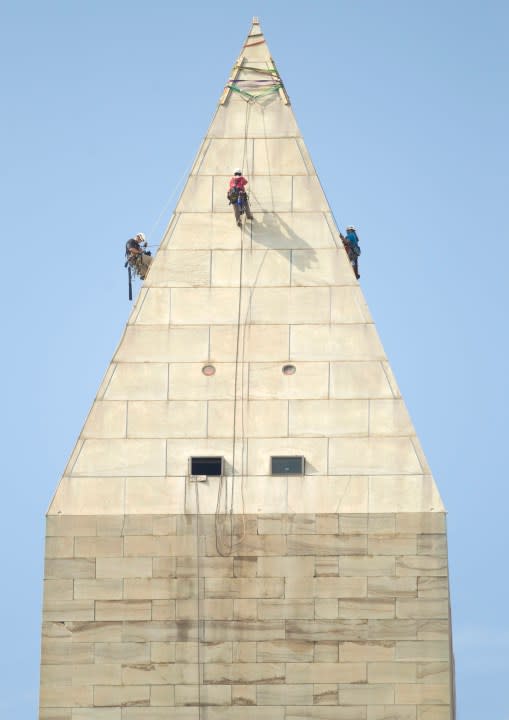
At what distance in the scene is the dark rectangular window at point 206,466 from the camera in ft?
273

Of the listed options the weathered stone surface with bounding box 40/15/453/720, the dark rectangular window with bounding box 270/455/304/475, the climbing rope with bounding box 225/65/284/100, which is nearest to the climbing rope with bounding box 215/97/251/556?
the weathered stone surface with bounding box 40/15/453/720

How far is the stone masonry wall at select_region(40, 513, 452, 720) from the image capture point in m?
81.5

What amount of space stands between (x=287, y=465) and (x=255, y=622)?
445 centimetres

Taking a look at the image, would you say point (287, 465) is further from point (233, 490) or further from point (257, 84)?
point (257, 84)

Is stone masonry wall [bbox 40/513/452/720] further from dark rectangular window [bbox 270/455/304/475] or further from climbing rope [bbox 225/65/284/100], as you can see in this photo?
climbing rope [bbox 225/65/284/100]

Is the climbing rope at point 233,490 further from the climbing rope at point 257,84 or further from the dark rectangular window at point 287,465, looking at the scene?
the climbing rope at point 257,84

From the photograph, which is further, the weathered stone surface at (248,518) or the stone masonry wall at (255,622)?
the weathered stone surface at (248,518)

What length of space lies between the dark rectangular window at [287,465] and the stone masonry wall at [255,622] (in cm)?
132

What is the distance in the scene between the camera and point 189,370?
276ft

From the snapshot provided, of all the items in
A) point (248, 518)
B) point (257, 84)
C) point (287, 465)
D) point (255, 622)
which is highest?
point (257, 84)

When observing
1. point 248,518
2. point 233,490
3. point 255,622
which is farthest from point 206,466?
point 255,622

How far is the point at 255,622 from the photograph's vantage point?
269 feet

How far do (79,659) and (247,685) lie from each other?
4562 mm

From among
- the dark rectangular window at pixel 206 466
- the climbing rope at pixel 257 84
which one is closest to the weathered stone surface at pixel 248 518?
the dark rectangular window at pixel 206 466
